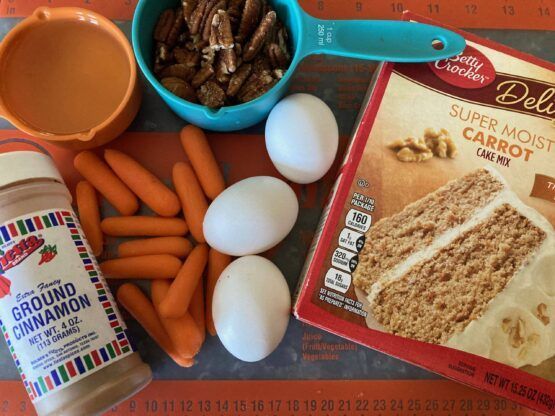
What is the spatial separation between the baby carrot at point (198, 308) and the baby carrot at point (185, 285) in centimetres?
2

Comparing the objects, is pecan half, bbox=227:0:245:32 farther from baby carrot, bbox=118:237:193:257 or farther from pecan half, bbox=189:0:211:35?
baby carrot, bbox=118:237:193:257

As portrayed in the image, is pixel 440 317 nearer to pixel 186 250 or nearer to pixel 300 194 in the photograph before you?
pixel 300 194

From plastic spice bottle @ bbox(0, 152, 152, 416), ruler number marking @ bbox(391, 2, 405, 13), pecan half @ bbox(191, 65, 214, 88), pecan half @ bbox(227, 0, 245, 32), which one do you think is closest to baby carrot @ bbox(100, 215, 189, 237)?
plastic spice bottle @ bbox(0, 152, 152, 416)

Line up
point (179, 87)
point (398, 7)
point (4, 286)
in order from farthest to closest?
point (398, 7) → point (179, 87) → point (4, 286)

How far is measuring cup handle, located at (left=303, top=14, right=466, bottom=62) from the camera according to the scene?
26.6 inches

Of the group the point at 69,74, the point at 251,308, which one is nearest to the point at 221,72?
the point at 69,74

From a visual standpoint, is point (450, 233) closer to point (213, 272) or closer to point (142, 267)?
point (213, 272)

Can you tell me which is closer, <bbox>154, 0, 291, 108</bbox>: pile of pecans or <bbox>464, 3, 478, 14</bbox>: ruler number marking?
<bbox>154, 0, 291, 108</bbox>: pile of pecans

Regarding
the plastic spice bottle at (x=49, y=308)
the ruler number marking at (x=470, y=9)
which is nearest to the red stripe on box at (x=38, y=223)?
the plastic spice bottle at (x=49, y=308)

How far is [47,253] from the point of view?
599mm

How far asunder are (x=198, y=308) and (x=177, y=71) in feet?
1.20

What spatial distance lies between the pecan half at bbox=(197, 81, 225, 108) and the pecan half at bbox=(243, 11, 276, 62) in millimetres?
65

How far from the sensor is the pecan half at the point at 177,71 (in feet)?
2.31

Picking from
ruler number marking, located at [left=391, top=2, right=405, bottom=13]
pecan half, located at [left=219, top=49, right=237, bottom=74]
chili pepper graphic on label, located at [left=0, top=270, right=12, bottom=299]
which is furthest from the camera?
ruler number marking, located at [left=391, top=2, right=405, bottom=13]
